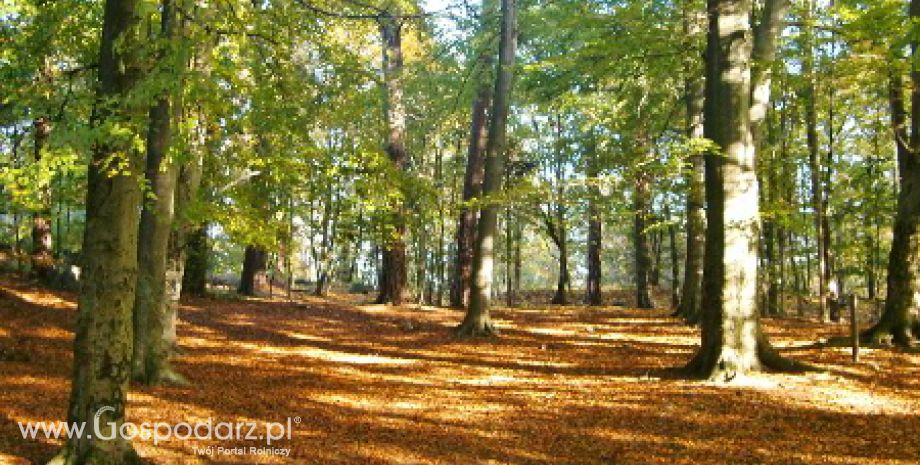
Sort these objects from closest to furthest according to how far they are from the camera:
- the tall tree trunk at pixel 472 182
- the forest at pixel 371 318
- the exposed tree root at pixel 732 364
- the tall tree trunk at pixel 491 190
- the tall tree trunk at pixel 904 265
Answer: the forest at pixel 371 318, the exposed tree root at pixel 732 364, the tall tree trunk at pixel 904 265, the tall tree trunk at pixel 491 190, the tall tree trunk at pixel 472 182

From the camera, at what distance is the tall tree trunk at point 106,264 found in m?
4.58

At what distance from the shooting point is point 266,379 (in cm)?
949

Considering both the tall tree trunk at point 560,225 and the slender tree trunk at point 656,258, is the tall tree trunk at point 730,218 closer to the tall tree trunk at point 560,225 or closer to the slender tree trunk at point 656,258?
the tall tree trunk at point 560,225

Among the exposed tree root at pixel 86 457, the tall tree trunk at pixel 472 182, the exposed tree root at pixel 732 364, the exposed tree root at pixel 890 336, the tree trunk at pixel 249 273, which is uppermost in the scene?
the tall tree trunk at pixel 472 182

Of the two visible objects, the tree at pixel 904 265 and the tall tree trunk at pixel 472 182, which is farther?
the tall tree trunk at pixel 472 182

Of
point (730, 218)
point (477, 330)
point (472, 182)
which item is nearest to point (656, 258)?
point (472, 182)

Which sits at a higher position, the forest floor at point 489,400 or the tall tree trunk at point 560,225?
the tall tree trunk at point 560,225

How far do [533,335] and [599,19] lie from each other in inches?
305

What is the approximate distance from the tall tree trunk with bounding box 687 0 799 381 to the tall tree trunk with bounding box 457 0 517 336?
6043 millimetres

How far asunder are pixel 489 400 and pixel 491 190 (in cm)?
717

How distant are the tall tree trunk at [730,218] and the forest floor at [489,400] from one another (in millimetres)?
443

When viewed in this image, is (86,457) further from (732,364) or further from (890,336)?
(890,336)

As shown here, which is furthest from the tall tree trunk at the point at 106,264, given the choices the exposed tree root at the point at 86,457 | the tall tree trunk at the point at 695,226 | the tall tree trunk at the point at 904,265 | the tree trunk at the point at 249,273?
the tree trunk at the point at 249,273

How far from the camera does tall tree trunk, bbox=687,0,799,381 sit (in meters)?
8.88
